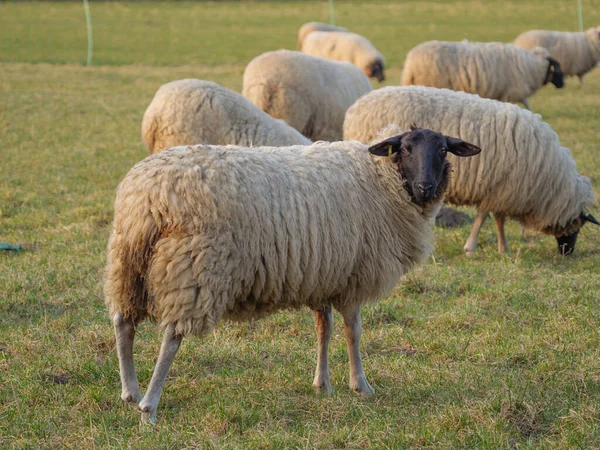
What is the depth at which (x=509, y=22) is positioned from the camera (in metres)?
32.7

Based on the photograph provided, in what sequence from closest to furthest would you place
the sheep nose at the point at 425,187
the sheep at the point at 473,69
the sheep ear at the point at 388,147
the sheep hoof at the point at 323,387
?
the sheep hoof at the point at 323,387, the sheep nose at the point at 425,187, the sheep ear at the point at 388,147, the sheep at the point at 473,69

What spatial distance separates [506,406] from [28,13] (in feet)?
118

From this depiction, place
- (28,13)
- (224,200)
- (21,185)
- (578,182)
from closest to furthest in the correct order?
(224,200) < (578,182) < (21,185) < (28,13)

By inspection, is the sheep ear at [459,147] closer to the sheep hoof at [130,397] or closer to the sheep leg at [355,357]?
the sheep leg at [355,357]

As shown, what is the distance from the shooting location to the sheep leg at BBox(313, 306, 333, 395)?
4.42m

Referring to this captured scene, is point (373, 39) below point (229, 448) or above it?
below

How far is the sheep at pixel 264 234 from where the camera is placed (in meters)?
3.79

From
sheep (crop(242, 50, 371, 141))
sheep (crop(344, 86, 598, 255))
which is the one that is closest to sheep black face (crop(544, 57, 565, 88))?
sheep (crop(242, 50, 371, 141))

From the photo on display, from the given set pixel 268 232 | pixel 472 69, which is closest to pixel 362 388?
pixel 268 232

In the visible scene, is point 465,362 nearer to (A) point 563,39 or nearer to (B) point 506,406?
(B) point 506,406

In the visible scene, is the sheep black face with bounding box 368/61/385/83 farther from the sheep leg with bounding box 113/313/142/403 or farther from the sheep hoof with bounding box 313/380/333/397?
the sheep leg with bounding box 113/313/142/403

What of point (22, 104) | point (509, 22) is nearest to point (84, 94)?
point (22, 104)

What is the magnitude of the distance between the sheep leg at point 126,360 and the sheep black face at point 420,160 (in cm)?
167

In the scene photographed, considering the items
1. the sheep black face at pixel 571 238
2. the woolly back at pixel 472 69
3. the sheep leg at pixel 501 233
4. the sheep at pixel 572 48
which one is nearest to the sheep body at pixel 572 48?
the sheep at pixel 572 48
